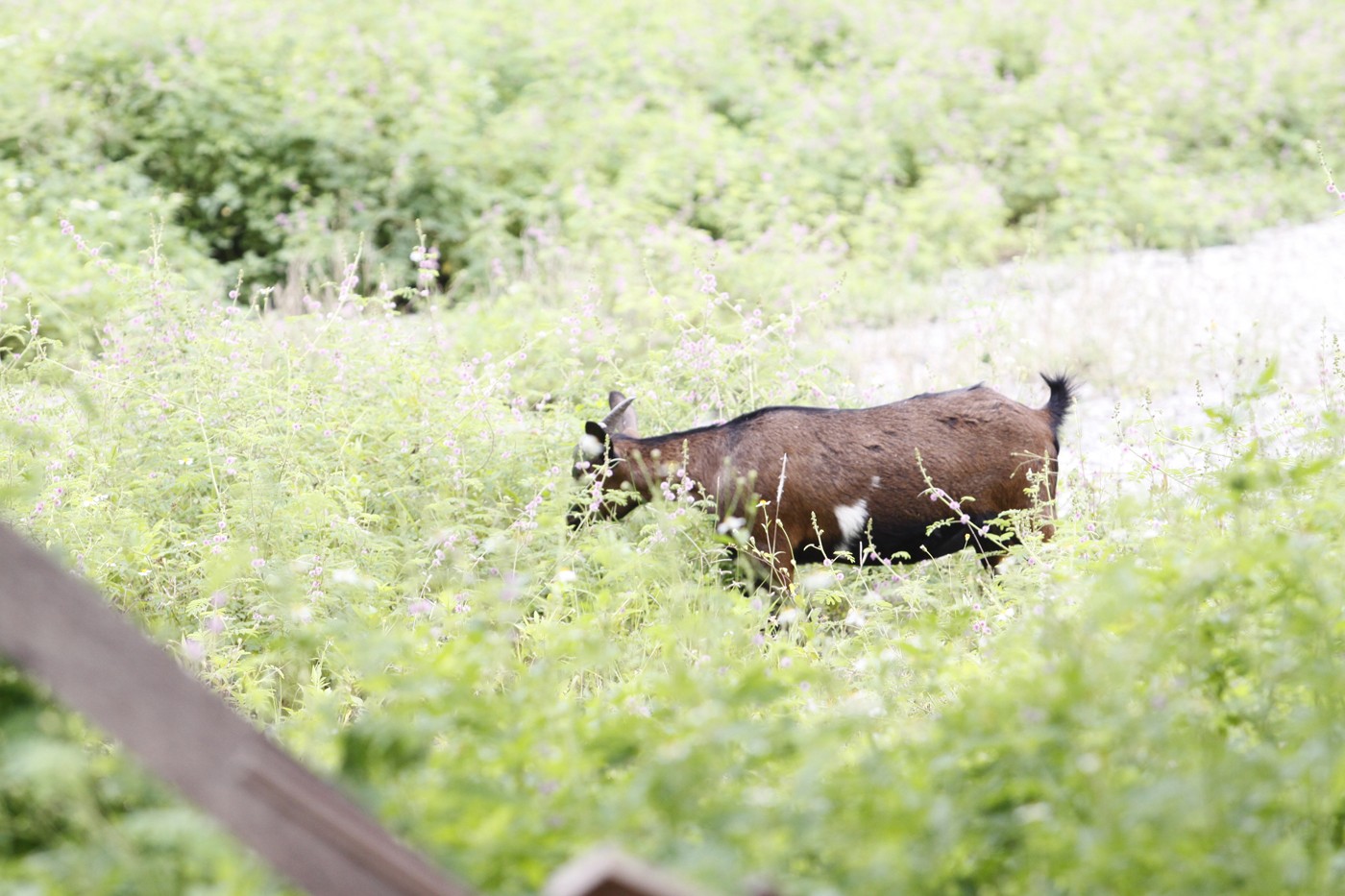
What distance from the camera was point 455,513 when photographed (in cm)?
610

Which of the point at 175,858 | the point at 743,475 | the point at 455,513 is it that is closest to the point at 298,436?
the point at 455,513

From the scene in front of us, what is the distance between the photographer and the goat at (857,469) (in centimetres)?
600

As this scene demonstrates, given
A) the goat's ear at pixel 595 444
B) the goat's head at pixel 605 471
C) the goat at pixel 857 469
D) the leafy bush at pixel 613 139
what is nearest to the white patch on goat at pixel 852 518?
the goat at pixel 857 469

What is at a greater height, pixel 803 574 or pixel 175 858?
pixel 175 858

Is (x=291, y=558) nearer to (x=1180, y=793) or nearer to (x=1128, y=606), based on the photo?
(x=1128, y=606)

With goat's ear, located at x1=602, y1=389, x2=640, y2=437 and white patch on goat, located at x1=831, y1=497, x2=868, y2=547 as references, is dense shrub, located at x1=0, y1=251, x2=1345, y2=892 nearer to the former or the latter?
white patch on goat, located at x1=831, y1=497, x2=868, y2=547

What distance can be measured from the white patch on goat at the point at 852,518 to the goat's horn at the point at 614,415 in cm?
98

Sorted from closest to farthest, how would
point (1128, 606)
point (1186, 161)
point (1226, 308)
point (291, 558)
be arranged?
1. point (1128, 606)
2. point (291, 558)
3. point (1226, 308)
4. point (1186, 161)

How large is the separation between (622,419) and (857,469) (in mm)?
1135

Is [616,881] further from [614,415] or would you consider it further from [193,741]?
[614,415]

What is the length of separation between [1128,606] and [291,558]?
11.7 ft

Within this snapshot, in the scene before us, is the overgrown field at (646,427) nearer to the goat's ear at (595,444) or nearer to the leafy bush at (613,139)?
the leafy bush at (613,139)

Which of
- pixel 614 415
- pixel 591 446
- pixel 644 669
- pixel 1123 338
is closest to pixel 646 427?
pixel 614 415

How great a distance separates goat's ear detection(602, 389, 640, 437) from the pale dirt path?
127cm
